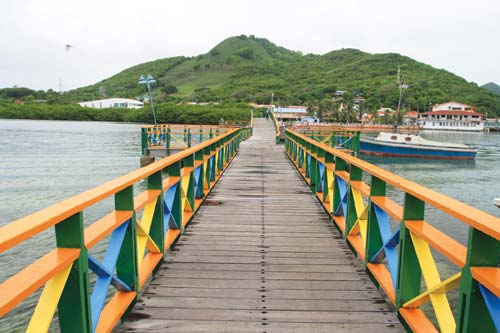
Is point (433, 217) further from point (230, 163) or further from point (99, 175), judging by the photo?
point (99, 175)

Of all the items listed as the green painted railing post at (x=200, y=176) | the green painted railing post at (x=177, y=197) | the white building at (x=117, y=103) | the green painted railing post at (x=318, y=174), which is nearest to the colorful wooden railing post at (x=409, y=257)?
the green painted railing post at (x=177, y=197)

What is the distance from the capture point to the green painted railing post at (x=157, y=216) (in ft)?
12.7

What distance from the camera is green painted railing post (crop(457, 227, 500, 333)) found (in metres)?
1.95

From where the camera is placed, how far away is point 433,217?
13.6 metres

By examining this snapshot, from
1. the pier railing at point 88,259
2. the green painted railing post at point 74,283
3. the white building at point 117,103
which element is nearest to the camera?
the pier railing at point 88,259

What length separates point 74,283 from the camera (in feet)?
7.07

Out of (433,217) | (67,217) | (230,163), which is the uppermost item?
(67,217)

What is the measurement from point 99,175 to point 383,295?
20.2m

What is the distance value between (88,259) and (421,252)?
2.00m

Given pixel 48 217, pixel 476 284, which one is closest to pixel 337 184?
pixel 476 284

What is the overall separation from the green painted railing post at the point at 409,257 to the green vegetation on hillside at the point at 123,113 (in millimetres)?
103932

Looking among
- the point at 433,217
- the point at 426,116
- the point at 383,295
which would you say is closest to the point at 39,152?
the point at 433,217

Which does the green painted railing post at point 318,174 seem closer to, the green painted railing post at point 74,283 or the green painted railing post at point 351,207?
the green painted railing post at point 351,207

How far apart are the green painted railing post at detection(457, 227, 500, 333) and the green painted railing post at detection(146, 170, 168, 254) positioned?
2642 mm
